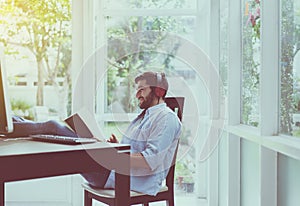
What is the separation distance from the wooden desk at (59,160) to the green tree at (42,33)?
Answer: 6.83ft

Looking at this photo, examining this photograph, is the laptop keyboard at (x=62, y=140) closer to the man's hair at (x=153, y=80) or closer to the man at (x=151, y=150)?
the man at (x=151, y=150)

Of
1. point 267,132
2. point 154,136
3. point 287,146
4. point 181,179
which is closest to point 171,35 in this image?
point 181,179

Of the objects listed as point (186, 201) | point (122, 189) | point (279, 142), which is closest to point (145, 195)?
point (122, 189)

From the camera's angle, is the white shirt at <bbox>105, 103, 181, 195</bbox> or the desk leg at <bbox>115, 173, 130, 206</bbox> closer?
the desk leg at <bbox>115, 173, 130, 206</bbox>

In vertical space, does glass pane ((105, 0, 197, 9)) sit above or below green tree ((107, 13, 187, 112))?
above

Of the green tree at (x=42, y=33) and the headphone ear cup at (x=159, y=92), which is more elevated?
the green tree at (x=42, y=33)

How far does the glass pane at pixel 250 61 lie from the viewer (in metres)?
2.54

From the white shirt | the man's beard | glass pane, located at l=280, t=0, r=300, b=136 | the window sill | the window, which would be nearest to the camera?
the window sill

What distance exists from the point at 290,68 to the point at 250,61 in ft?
2.47

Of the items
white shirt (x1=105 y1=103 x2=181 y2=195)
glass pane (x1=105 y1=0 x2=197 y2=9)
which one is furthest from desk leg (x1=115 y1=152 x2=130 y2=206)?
glass pane (x1=105 y1=0 x2=197 y2=9)

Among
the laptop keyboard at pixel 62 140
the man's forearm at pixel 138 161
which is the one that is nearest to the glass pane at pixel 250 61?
the man's forearm at pixel 138 161

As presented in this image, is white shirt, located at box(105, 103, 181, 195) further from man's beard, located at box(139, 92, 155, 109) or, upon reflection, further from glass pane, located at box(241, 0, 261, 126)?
glass pane, located at box(241, 0, 261, 126)

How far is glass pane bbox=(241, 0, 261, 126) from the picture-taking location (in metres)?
2.54

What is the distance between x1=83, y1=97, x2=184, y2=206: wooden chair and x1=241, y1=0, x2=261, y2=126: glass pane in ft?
1.40
